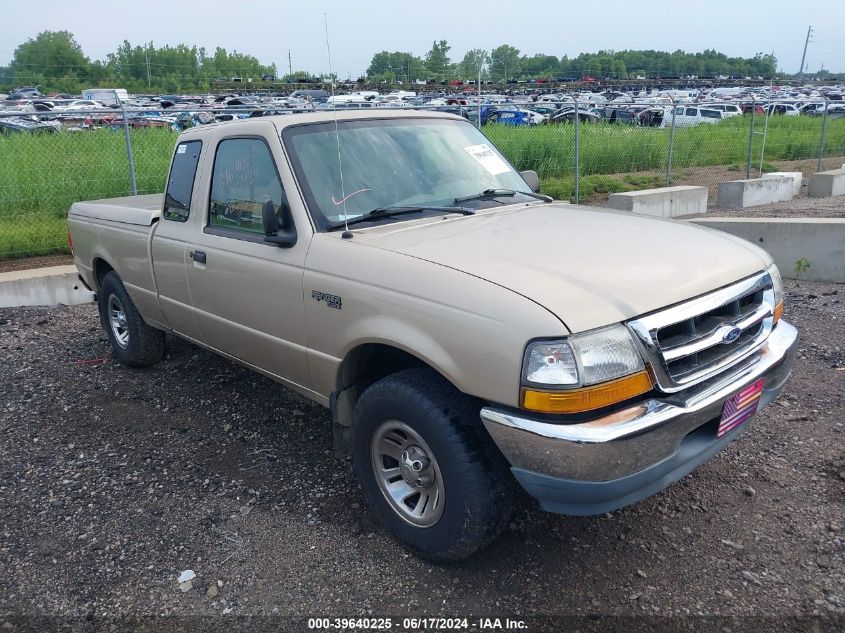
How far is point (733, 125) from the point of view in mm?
19844

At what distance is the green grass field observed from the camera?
31.1 feet

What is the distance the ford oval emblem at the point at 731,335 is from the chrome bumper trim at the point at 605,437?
0.84 feet

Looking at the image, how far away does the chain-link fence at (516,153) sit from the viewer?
9.51 m

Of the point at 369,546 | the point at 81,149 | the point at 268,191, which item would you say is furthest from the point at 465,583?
the point at 81,149

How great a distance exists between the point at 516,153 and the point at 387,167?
10576mm

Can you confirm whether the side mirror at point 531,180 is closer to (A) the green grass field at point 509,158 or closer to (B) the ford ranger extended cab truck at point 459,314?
(B) the ford ranger extended cab truck at point 459,314

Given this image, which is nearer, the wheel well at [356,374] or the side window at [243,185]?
the wheel well at [356,374]

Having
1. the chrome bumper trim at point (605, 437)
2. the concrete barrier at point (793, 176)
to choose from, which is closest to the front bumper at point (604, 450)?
the chrome bumper trim at point (605, 437)

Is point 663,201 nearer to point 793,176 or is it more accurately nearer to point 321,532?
point 793,176

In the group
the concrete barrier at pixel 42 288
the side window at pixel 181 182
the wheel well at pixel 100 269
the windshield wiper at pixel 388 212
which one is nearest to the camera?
the windshield wiper at pixel 388 212

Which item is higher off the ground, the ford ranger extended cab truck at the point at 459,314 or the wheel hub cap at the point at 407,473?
the ford ranger extended cab truck at the point at 459,314

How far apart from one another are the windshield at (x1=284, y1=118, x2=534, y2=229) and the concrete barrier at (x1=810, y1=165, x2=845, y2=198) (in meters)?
12.4

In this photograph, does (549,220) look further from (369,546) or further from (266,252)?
(369,546)

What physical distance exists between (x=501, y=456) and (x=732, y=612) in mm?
1110
